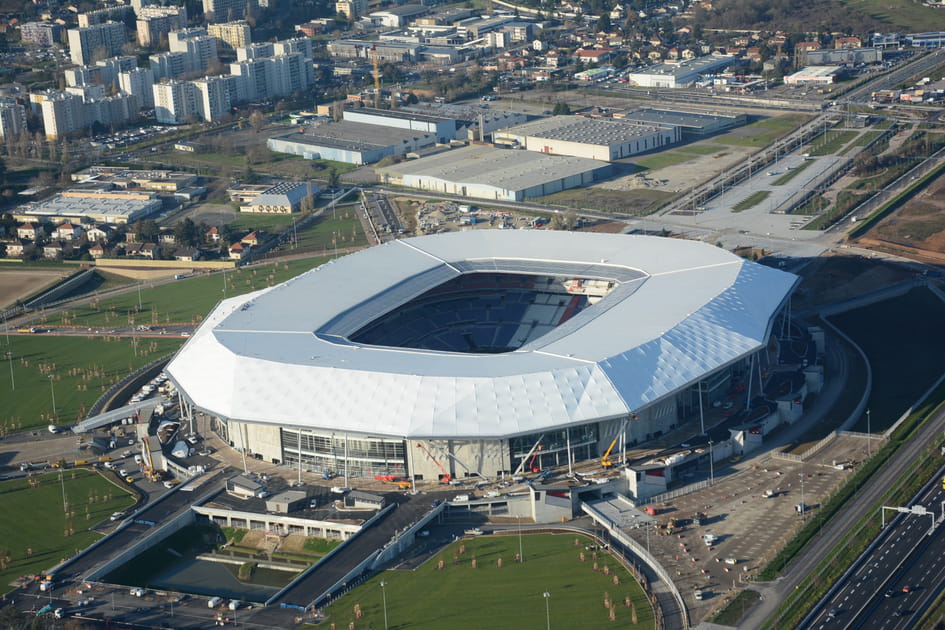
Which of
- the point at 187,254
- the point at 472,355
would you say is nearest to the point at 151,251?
the point at 187,254

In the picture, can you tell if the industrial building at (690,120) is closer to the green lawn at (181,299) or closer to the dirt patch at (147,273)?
the green lawn at (181,299)

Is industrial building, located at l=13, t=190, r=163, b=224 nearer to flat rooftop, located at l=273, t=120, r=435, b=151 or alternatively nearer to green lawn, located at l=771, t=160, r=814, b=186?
flat rooftop, located at l=273, t=120, r=435, b=151

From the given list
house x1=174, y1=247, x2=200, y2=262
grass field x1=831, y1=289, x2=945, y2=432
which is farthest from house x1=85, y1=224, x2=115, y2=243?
grass field x1=831, y1=289, x2=945, y2=432

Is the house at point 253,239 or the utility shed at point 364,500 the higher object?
the house at point 253,239

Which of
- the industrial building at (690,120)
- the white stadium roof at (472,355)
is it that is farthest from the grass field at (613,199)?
the white stadium roof at (472,355)

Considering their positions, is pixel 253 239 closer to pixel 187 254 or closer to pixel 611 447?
pixel 187 254

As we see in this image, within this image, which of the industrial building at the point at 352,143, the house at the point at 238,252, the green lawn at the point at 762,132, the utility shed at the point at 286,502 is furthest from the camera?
the industrial building at the point at 352,143

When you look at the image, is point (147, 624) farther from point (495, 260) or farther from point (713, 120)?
point (713, 120)
